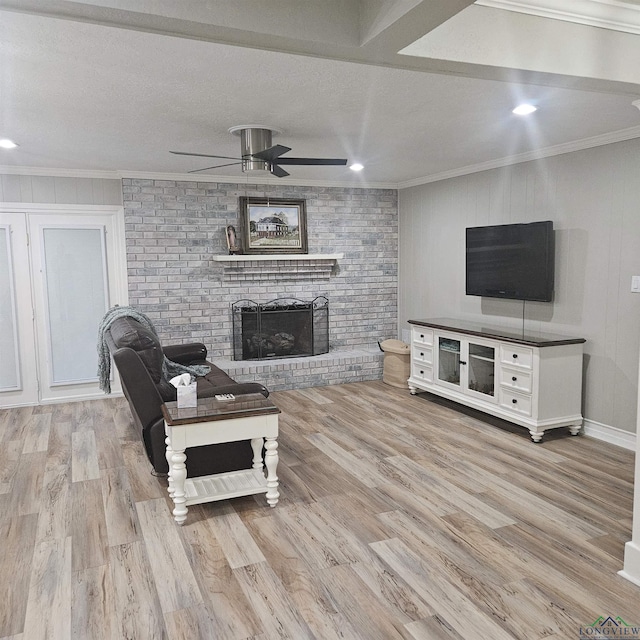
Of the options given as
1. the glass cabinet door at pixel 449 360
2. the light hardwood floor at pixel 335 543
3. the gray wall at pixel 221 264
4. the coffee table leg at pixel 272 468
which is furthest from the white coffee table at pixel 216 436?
the gray wall at pixel 221 264

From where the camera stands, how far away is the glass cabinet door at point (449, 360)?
5.20 meters

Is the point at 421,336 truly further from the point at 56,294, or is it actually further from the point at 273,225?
the point at 56,294

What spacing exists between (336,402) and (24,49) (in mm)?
4063

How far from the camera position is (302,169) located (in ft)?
18.7

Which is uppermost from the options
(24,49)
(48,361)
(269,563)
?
(24,49)

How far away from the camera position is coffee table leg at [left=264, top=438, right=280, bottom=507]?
321 centimetres

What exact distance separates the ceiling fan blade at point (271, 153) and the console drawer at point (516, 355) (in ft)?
7.92

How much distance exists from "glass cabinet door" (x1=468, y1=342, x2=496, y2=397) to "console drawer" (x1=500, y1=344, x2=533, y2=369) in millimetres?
133

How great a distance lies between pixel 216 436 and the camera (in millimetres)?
3088

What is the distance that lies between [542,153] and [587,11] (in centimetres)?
254

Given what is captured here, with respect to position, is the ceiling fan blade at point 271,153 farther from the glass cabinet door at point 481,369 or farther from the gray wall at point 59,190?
the gray wall at point 59,190

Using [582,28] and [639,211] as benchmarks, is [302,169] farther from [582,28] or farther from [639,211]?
[582,28]

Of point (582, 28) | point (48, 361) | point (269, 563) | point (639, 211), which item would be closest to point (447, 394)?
point (639, 211)

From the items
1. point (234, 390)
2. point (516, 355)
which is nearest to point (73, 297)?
point (234, 390)
